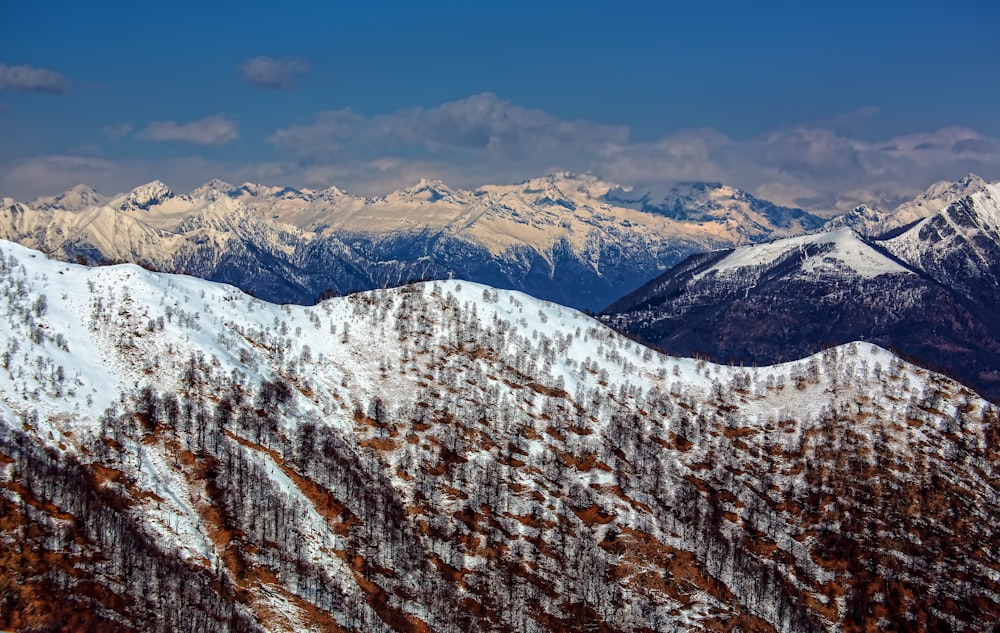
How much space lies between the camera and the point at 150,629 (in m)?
200

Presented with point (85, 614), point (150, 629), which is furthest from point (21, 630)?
point (150, 629)

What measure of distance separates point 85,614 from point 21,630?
13938 millimetres

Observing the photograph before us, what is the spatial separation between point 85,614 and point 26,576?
16.1 metres

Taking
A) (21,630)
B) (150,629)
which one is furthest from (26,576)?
(150,629)

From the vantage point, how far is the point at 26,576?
197125 millimetres

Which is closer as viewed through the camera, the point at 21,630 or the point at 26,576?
the point at 21,630

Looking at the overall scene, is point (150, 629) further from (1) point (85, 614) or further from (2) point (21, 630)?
(2) point (21, 630)

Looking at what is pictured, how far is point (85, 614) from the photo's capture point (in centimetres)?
19575

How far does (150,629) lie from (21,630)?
26.5 m

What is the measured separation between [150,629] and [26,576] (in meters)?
29.7

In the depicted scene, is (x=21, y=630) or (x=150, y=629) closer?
(x=21, y=630)

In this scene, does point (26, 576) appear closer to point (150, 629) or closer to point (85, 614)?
point (85, 614)

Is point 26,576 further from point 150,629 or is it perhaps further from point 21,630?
point 150,629
